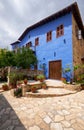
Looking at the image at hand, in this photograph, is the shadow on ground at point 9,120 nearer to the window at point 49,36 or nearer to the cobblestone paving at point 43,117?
the cobblestone paving at point 43,117

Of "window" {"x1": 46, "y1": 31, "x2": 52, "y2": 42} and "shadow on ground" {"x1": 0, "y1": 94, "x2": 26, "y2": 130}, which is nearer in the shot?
"shadow on ground" {"x1": 0, "y1": 94, "x2": 26, "y2": 130}

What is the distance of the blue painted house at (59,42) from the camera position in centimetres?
1190

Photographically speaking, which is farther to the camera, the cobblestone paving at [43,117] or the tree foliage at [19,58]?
the tree foliage at [19,58]

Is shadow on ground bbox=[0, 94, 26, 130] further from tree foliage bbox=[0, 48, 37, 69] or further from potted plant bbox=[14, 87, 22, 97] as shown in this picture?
tree foliage bbox=[0, 48, 37, 69]

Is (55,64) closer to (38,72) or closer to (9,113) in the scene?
(38,72)

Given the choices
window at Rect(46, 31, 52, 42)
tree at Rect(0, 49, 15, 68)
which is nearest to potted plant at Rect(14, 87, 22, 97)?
tree at Rect(0, 49, 15, 68)

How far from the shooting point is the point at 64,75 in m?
12.1

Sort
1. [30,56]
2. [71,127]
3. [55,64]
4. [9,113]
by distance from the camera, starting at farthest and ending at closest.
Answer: [30,56]
[55,64]
[9,113]
[71,127]

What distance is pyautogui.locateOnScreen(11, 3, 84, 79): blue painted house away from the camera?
11.9 meters

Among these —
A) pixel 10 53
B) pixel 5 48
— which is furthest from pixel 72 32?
pixel 5 48

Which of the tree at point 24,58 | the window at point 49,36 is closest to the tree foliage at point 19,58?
the tree at point 24,58

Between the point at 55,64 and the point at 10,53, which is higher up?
the point at 10,53

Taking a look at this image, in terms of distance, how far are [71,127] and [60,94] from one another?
3.69 m

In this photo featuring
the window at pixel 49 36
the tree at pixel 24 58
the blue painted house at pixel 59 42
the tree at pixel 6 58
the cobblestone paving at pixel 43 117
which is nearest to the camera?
the cobblestone paving at pixel 43 117
